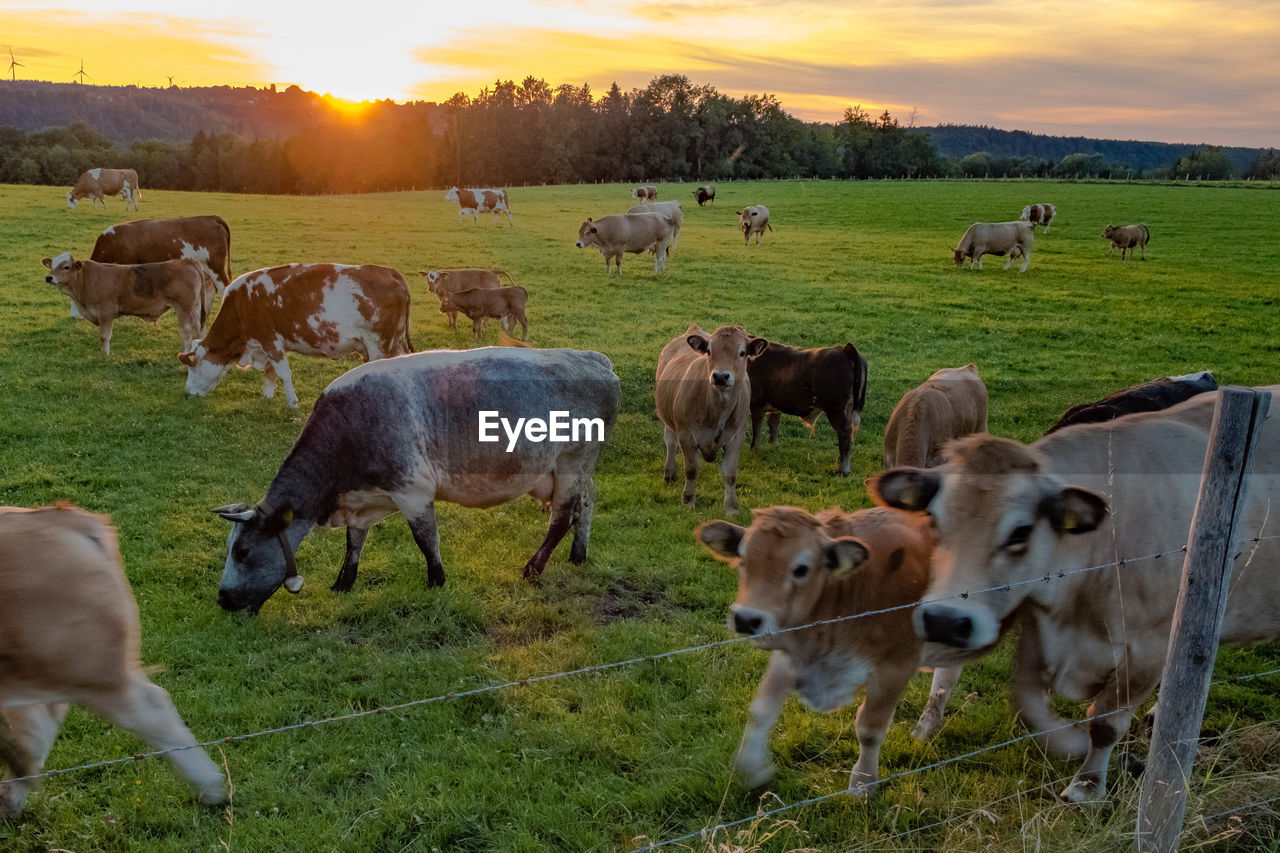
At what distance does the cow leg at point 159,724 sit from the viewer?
13.4ft

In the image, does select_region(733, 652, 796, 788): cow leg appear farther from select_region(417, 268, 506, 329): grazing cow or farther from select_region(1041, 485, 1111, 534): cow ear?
select_region(417, 268, 506, 329): grazing cow

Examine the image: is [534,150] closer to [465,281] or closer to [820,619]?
[465,281]

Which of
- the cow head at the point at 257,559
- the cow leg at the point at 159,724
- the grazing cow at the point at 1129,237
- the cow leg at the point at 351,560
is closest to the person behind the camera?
the cow leg at the point at 159,724

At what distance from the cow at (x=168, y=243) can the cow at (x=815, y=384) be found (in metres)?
14.3

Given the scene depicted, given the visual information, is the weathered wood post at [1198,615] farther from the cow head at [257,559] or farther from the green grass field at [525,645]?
the cow head at [257,559]

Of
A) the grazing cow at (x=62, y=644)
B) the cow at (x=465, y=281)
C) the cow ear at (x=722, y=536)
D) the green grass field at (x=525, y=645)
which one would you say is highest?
the cow at (x=465, y=281)

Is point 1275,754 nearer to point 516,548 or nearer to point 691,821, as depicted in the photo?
point 691,821

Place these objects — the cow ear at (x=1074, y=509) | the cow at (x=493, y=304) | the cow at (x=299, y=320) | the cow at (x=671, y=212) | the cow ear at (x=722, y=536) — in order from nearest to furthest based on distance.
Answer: the cow ear at (x=1074, y=509) < the cow ear at (x=722, y=536) < the cow at (x=299, y=320) < the cow at (x=493, y=304) < the cow at (x=671, y=212)

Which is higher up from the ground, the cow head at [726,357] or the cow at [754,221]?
the cow at [754,221]

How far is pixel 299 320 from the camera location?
38.6 ft

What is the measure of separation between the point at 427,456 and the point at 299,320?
599 cm

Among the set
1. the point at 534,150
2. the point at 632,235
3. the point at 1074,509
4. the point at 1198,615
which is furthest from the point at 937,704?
the point at 534,150

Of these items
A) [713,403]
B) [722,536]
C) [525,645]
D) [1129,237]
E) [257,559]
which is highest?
[1129,237]

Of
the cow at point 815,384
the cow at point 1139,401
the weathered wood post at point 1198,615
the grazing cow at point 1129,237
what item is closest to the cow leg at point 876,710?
the weathered wood post at point 1198,615
